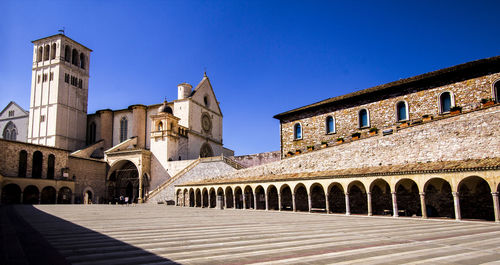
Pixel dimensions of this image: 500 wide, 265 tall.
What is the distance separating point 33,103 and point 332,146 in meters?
52.0

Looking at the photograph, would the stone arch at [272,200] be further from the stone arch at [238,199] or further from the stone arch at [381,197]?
the stone arch at [381,197]

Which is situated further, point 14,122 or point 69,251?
point 14,122

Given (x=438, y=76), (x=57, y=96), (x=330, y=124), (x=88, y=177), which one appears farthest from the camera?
(x=57, y=96)

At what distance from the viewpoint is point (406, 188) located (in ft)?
70.4

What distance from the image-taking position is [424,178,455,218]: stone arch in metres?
19.5

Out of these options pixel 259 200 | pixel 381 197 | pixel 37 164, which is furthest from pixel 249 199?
pixel 37 164

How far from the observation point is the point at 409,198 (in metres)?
21.4

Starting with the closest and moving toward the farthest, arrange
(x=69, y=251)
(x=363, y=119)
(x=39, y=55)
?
(x=69, y=251)
(x=363, y=119)
(x=39, y=55)

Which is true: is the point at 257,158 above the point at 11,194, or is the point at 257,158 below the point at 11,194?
above

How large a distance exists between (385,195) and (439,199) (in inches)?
132

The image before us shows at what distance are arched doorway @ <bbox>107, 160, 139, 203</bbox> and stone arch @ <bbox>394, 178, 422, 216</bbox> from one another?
3742 cm

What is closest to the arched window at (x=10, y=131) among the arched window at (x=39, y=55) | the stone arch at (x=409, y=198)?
the arched window at (x=39, y=55)

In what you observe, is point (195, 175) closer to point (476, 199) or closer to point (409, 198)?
point (409, 198)

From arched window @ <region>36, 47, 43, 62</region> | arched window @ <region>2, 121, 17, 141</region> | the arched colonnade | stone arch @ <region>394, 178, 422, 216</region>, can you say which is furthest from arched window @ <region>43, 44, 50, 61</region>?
stone arch @ <region>394, 178, 422, 216</region>
